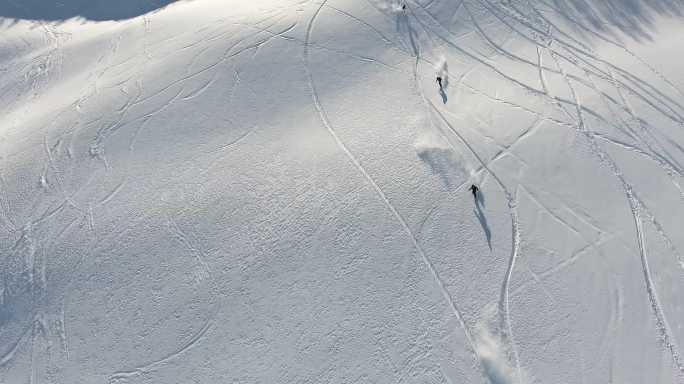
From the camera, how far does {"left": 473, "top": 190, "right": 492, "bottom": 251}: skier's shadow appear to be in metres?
11.2

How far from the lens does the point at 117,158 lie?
47.1ft

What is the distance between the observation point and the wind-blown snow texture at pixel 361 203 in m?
10.0

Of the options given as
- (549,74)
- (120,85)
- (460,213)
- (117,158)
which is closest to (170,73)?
(120,85)

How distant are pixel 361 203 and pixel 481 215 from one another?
303 cm

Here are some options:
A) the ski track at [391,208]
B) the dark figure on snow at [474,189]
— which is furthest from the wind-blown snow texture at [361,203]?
the dark figure on snow at [474,189]

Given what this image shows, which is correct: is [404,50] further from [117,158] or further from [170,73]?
[117,158]

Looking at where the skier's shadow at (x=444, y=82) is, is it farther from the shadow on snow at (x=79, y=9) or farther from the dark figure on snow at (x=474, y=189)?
the shadow on snow at (x=79, y=9)

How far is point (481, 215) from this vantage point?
11648 millimetres

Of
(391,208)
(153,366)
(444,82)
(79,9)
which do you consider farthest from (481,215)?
(79,9)

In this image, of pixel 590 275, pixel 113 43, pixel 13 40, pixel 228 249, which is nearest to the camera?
pixel 590 275

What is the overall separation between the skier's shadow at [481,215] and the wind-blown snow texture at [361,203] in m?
0.05

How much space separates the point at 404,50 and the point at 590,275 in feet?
32.1

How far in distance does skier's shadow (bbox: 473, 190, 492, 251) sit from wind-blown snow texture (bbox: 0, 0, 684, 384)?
0.05 m

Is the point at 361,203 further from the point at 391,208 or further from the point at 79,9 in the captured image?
the point at 79,9
